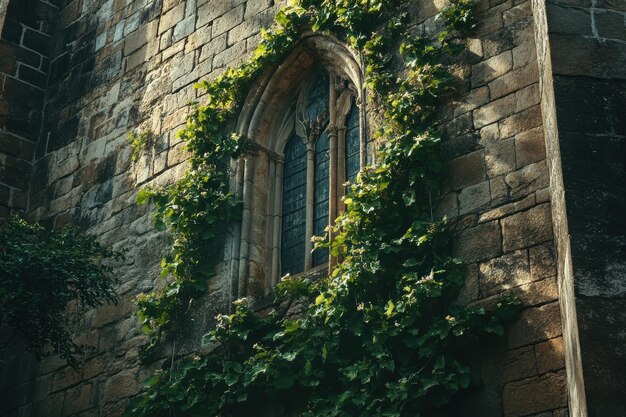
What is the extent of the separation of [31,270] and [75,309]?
4.35ft

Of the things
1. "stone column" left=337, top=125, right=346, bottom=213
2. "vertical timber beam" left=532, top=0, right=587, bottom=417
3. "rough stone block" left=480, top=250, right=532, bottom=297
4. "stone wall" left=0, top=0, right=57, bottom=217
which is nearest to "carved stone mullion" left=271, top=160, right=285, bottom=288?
"stone column" left=337, top=125, right=346, bottom=213

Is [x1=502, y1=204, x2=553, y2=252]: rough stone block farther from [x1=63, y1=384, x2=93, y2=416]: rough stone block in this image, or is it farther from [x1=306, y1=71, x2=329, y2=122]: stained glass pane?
[x1=63, y1=384, x2=93, y2=416]: rough stone block

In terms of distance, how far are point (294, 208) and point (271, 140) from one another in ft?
2.48

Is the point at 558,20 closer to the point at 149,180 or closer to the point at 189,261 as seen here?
the point at 189,261

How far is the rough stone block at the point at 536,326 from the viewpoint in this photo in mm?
7816

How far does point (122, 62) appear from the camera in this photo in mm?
12898

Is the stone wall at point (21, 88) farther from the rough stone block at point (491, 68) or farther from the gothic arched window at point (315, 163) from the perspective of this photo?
the rough stone block at point (491, 68)

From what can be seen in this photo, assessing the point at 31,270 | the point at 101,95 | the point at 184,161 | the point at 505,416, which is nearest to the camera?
the point at 505,416

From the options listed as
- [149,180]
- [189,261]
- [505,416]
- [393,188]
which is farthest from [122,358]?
[505,416]

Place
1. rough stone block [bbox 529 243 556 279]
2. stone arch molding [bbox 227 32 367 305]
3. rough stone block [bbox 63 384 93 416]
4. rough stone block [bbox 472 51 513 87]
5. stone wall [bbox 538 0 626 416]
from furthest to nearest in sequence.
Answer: rough stone block [bbox 63 384 93 416] → stone arch molding [bbox 227 32 367 305] → rough stone block [bbox 472 51 513 87] → rough stone block [bbox 529 243 556 279] → stone wall [bbox 538 0 626 416]

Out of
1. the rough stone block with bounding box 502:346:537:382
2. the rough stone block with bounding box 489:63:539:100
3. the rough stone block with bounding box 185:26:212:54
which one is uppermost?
the rough stone block with bounding box 185:26:212:54

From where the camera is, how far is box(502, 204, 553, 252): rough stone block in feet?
26.9

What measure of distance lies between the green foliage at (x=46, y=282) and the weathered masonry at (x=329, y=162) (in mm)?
386

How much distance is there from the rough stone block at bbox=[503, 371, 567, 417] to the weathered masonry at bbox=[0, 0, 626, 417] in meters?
0.01
